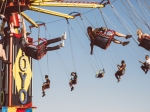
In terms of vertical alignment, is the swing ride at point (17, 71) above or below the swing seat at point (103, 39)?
above

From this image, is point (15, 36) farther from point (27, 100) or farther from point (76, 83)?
point (76, 83)

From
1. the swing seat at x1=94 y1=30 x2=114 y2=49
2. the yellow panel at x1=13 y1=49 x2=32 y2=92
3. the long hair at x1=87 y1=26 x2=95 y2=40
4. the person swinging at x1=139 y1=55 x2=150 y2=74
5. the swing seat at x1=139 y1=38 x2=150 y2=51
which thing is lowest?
the person swinging at x1=139 y1=55 x2=150 y2=74

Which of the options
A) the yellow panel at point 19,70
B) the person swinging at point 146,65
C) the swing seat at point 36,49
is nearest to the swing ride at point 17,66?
the yellow panel at point 19,70

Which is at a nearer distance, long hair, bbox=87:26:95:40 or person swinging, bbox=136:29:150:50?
person swinging, bbox=136:29:150:50

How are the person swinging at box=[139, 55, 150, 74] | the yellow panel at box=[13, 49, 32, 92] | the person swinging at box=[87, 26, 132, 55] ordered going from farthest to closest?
the yellow panel at box=[13, 49, 32, 92], the person swinging at box=[139, 55, 150, 74], the person swinging at box=[87, 26, 132, 55]

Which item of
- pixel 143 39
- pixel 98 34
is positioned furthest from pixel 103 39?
pixel 143 39

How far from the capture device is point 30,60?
2534cm

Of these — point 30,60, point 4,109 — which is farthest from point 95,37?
point 30,60

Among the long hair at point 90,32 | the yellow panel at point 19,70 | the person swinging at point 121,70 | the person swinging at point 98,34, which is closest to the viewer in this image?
the person swinging at point 98,34

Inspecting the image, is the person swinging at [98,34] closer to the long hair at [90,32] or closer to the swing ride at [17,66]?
the long hair at [90,32]

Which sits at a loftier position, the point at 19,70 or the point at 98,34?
the point at 19,70

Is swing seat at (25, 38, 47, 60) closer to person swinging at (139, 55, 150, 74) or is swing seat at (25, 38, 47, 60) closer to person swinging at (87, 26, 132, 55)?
person swinging at (87, 26, 132, 55)

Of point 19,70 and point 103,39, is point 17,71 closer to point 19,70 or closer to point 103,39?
point 19,70

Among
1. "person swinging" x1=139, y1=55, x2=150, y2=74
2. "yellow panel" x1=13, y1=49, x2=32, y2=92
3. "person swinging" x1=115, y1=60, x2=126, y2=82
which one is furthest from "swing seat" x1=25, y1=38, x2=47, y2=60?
"yellow panel" x1=13, y1=49, x2=32, y2=92
